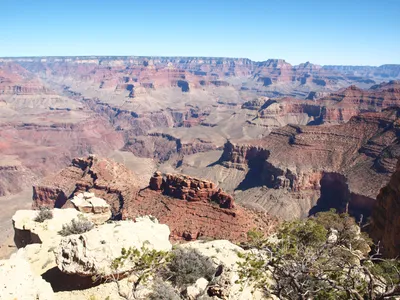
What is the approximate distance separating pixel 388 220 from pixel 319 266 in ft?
90.0

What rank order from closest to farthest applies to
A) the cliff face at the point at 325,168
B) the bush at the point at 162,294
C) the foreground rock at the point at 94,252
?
1. the bush at the point at 162,294
2. the foreground rock at the point at 94,252
3. the cliff face at the point at 325,168

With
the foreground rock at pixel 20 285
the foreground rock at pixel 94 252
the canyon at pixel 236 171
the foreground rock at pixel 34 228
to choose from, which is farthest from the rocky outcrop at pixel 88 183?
the foreground rock at pixel 20 285

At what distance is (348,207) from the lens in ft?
238

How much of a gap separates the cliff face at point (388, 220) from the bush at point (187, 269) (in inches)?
900

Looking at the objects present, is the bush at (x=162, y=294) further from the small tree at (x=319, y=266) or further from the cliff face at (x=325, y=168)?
the cliff face at (x=325, y=168)

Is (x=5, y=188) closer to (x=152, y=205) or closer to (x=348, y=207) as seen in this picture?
(x=152, y=205)

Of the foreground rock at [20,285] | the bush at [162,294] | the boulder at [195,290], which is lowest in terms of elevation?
the boulder at [195,290]

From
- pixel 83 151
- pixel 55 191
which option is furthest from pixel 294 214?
pixel 83 151

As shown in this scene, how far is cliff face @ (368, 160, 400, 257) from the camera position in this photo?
3419 cm

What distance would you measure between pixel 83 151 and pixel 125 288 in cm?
16754

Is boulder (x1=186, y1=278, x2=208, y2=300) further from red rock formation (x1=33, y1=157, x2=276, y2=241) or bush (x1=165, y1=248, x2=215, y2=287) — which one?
red rock formation (x1=33, y1=157, x2=276, y2=241)

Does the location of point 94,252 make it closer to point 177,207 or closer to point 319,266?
point 319,266

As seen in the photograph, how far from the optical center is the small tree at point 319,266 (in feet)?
39.0

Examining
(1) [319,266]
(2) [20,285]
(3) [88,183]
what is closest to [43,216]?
(2) [20,285]
